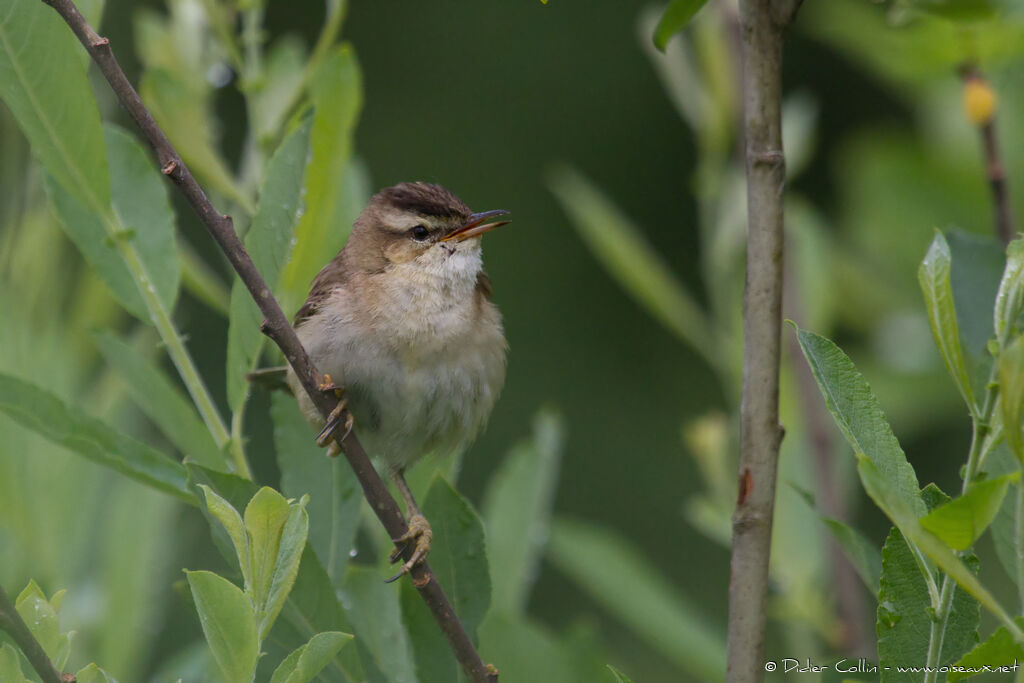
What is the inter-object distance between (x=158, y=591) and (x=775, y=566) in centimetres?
118

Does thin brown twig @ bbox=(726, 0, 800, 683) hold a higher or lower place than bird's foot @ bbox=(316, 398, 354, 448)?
higher

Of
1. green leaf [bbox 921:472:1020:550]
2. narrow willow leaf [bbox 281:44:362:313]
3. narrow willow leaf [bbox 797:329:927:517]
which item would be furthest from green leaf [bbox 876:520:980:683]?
narrow willow leaf [bbox 281:44:362:313]

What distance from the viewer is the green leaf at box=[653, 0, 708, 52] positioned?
1.35 meters

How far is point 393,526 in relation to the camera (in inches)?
56.6

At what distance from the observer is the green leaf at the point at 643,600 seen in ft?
7.52

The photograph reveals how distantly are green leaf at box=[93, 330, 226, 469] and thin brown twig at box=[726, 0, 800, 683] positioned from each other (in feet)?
2.39

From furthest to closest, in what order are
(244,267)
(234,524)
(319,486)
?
(319,486) → (244,267) → (234,524)

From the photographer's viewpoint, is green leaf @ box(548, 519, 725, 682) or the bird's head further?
the bird's head

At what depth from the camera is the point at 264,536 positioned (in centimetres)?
121

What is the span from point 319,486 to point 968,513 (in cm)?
99

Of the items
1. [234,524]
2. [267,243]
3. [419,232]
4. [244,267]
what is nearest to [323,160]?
[267,243]

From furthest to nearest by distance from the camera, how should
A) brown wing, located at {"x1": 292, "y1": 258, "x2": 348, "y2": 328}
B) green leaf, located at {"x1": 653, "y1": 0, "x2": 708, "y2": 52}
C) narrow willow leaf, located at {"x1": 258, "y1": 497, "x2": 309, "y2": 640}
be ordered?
1. brown wing, located at {"x1": 292, "y1": 258, "x2": 348, "y2": 328}
2. green leaf, located at {"x1": 653, "y1": 0, "x2": 708, "y2": 52}
3. narrow willow leaf, located at {"x1": 258, "y1": 497, "x2": 309, "y2": 640}

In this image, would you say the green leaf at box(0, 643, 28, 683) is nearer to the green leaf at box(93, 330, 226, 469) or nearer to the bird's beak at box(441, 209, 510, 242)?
the green leaf at box(93, 330, 226, 469)

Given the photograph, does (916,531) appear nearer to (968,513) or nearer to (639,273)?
(968,513)
